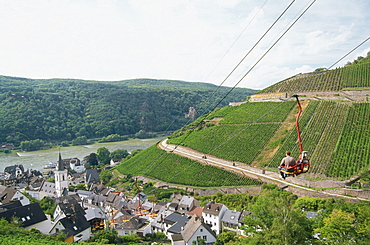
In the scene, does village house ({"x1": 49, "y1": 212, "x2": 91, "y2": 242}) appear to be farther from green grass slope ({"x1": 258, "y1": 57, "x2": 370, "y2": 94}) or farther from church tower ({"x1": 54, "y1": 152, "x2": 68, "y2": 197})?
green grass slope ({"x1": 258, "y1": 57, "x2": 370, "y2": 94})

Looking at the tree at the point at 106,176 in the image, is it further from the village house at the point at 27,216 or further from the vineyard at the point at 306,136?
the village house at the point at 27,216

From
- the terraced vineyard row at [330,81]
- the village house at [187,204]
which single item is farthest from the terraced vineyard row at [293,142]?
the village house at [187,204]

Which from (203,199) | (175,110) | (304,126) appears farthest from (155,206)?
(175,110)

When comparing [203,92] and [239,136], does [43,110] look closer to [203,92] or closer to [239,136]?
[203,92]

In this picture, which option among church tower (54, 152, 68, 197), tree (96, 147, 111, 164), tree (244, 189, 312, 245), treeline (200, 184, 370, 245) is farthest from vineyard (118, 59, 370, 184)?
tree (244, 189, 312, 245)

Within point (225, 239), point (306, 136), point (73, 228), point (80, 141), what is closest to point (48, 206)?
point (73, 228)

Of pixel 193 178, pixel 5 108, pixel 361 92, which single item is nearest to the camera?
pixel 193 178

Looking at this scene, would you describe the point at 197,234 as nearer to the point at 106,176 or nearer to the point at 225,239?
the point at 225,239

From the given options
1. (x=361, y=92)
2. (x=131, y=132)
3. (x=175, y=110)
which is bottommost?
(x=131, y=132)

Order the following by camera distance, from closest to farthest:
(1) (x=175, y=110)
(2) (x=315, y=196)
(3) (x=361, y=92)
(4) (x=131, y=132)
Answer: (2) (x=315, y=196) → (3) (x=361, y=92) → (4) (x=131, y=132) → (1) (x=175, y=110)
